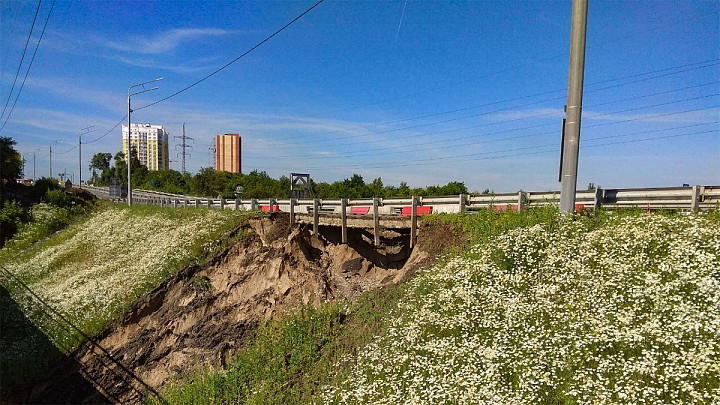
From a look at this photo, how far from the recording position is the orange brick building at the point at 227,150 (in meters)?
132

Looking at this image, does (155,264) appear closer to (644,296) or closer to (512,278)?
(512,278)

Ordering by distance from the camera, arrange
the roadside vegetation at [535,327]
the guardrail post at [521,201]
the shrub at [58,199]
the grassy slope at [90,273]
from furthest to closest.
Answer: the shrub at [58,199]
the grassy slope at [90,273]
the guardrail post at [521,201]
the roadside vegetation at [535,327]

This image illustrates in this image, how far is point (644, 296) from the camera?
282 inches

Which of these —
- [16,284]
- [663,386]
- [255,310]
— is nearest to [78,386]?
[255,310]

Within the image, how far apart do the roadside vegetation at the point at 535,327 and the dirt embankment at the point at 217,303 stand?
Result: 2.85 meters

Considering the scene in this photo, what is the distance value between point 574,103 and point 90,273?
2432 cm

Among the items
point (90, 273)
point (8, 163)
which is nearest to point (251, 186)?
point (8, 163)

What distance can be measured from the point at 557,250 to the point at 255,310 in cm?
1074

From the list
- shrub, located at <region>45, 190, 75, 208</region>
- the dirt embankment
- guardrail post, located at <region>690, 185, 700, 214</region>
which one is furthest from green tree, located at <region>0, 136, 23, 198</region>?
guardrail post, located at <region>690, 185, 700, 214</region>

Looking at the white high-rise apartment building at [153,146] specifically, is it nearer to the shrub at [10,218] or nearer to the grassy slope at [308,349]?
the shrub at [10,218]

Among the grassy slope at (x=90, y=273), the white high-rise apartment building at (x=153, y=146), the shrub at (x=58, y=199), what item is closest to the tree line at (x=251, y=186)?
the shrub at (x=58, y=199)

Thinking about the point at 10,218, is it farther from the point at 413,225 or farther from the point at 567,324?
the point at 567,324

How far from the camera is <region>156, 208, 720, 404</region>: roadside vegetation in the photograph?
6.27m

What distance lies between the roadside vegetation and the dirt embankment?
285 cm
